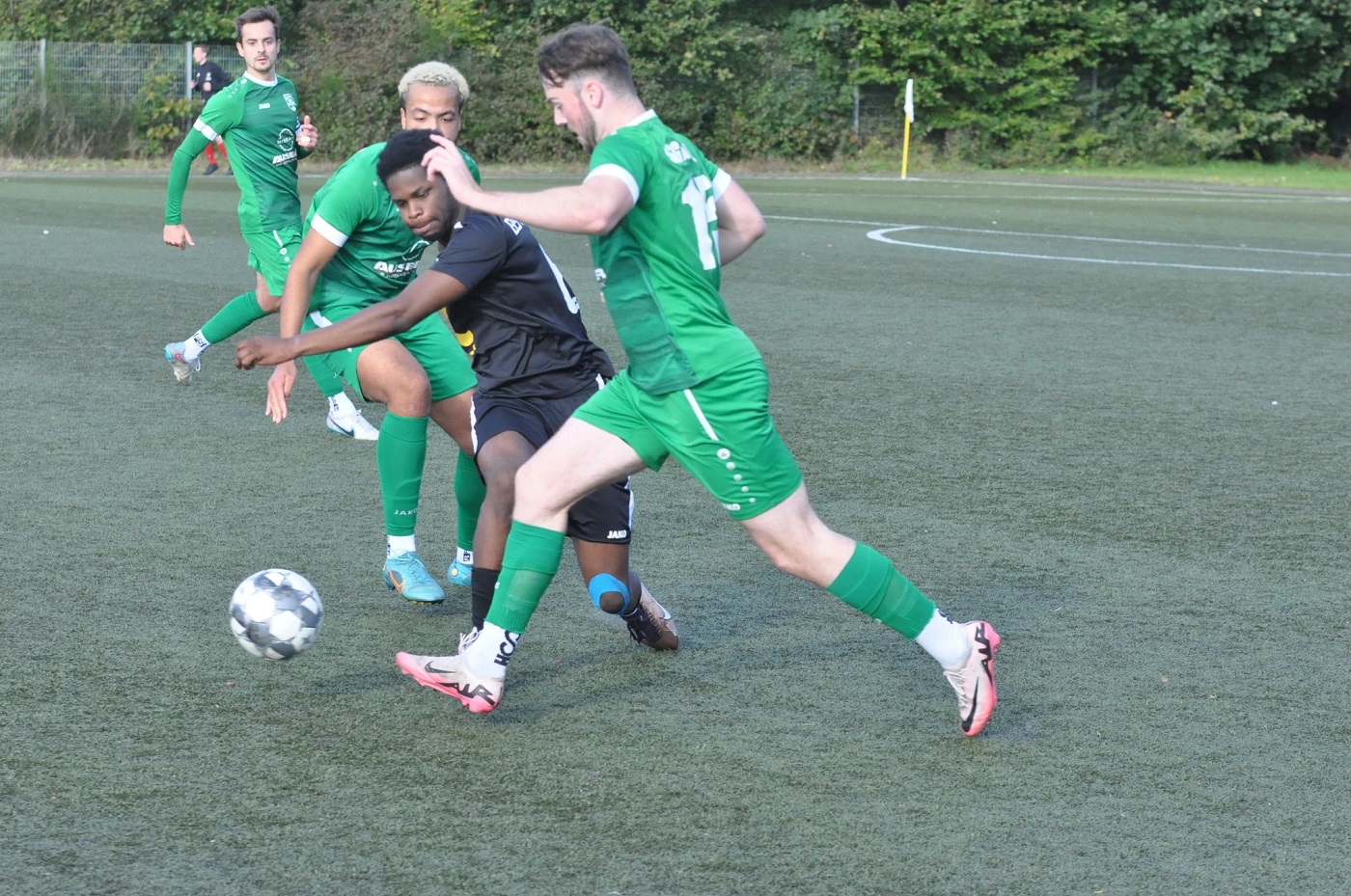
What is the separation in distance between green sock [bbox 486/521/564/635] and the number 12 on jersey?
0.80 m

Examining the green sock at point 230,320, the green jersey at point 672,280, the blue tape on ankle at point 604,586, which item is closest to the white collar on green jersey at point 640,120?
the green jersey at point 672,280

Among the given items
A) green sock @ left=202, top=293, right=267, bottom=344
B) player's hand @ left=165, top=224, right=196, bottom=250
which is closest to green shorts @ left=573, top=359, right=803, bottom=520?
green sock @ left=202, top=293, right=267, bottom=344

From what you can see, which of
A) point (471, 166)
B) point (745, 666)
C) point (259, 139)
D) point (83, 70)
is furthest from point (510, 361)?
point (83, 70)

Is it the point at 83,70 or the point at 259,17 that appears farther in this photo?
the point at 83,70

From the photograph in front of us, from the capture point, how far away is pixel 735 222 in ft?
13.7

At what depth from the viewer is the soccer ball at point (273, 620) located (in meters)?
4.47

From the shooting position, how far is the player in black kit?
4.46 meters

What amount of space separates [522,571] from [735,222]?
40.6 inches

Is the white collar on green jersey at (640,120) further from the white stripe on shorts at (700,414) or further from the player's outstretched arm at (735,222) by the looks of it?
the white stripe on shorts at (700,414)

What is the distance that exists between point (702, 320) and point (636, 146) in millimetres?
453

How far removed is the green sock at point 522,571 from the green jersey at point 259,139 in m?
5.37

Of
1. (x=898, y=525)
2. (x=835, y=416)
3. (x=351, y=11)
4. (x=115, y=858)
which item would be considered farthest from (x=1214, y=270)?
(x=351, y=11)

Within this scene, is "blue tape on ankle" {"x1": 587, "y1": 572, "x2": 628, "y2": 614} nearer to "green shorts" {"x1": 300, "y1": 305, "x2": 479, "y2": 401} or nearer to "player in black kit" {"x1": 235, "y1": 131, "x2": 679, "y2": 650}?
"player in black kit" {"x1": 235, "y1": 131, "x2": 679, "y2": 650}

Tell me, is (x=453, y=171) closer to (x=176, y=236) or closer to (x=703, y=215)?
(x=703, y=215)
